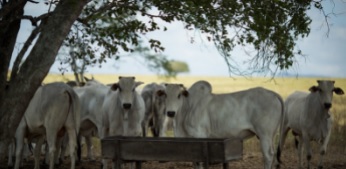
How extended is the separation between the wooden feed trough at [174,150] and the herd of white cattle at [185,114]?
6.02ft

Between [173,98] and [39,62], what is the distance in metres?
2.47

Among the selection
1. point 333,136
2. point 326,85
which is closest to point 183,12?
point 326,85

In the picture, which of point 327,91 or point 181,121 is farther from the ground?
point 327,91

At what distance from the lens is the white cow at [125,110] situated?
1342 centimetres

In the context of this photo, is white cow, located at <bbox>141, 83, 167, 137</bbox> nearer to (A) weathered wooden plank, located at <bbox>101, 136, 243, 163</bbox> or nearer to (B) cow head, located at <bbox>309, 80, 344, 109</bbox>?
(B) cow head, located at <bbox>309, 80, 344, 109</bbox>

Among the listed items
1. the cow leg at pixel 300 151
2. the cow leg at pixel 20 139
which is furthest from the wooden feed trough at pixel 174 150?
the cow leg at pixel 300 151

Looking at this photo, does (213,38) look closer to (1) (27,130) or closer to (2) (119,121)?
(2) (119,121)

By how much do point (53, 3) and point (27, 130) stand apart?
108 inches

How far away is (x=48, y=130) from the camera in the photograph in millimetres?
13531

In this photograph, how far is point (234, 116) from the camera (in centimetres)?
1306

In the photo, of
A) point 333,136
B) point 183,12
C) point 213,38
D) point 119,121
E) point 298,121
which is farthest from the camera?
point 333,136

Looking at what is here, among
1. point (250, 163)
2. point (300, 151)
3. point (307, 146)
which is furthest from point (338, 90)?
point (250, 163)

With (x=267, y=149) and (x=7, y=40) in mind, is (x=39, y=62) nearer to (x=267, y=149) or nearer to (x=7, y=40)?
(x=7, y=40)

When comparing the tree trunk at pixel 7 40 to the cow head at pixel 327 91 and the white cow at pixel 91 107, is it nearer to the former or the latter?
the white cow at pixel 91 107
